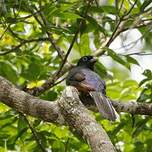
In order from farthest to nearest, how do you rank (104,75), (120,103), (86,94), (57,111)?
(104,75), (86,94), (120,103), (57,111)

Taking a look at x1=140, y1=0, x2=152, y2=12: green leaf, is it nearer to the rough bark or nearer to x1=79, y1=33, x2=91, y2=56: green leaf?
x1=79, y1=33, x2=91, y2=56: green leaf

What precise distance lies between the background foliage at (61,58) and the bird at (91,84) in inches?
4.4

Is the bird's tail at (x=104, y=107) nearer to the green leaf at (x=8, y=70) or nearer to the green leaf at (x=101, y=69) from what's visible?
the green leaf at (x=101, y=69)

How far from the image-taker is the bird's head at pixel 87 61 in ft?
13.9

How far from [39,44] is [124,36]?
31.9 inches

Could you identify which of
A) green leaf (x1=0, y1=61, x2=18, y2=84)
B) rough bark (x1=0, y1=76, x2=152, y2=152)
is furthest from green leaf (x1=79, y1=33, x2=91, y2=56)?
rough bark (x1=0, y1=76, x2=152, y2=152)

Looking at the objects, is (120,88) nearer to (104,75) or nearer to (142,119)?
(104,75)

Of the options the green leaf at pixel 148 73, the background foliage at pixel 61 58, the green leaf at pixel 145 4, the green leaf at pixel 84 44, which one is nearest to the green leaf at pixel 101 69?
the background foliage at pixel 61 58

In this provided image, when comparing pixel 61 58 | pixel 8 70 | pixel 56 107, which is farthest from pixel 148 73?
pixel 8 70

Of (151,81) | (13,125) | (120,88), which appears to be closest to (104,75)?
(120,88)

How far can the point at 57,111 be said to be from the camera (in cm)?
299

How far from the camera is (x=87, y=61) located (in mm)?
4305

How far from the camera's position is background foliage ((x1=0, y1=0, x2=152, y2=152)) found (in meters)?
3.75

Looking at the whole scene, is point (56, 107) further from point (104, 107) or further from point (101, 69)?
point (101, 69)
